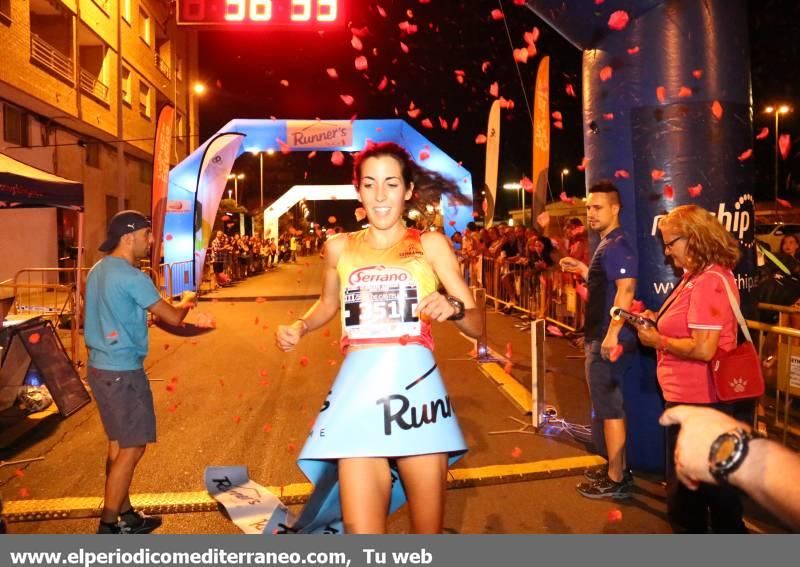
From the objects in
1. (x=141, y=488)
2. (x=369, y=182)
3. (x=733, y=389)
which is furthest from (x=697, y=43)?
(x=141, y=488)

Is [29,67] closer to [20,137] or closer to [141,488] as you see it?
[20,137]

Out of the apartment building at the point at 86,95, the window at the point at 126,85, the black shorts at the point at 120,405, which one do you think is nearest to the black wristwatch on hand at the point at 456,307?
the black shorts at the point at 120,405

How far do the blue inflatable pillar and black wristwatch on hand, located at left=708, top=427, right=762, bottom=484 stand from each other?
3.28 m

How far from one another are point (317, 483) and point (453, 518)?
1.67 meters

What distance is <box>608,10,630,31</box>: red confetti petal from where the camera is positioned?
181 inches

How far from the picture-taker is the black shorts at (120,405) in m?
3.84

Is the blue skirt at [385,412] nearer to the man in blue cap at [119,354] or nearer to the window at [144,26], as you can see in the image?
the man in blue cap at [119,354]

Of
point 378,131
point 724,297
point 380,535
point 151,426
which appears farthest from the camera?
point 378,131

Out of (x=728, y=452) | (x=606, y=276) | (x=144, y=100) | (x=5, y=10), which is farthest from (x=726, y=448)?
(x=144, y=100)

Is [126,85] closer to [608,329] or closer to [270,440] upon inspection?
[270,440]

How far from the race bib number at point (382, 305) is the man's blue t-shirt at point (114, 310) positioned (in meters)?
1.78

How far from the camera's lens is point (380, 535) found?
8.39ft

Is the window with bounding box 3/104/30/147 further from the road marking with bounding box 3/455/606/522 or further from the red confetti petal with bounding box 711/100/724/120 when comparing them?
the red confetti petal with bounding box 711/100/724/120

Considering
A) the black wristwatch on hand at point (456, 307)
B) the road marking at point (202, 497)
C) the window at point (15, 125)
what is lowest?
the road marking at point (202, 497)
